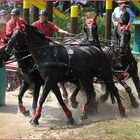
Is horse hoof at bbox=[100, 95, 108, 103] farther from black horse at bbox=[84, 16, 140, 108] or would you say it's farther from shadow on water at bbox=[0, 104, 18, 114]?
shadow on water at bbox=[0, 104, 18, 114]

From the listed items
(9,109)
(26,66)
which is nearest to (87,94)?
(26,66)

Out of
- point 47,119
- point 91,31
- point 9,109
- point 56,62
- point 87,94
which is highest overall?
point 91,31

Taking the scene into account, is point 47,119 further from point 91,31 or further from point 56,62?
point 91,31

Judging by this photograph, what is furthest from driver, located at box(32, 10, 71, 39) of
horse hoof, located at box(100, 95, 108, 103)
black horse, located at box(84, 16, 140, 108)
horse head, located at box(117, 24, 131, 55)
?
horse hoof, located at box(100, 95, 108, 103)

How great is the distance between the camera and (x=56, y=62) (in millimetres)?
10047

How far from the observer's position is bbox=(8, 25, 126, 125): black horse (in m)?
9.98

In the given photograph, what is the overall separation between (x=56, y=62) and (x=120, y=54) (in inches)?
82.7

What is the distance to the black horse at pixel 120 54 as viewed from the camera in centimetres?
1138

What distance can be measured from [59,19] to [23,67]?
10.5 metres

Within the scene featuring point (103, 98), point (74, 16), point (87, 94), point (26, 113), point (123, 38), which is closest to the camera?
point (87, 94)

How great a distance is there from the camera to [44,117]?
11039 mm

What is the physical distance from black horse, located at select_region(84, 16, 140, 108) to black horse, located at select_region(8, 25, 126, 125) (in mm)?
735

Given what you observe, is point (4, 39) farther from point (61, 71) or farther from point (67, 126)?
point (67, 126)

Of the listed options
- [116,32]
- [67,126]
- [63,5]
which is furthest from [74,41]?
[63,5]
